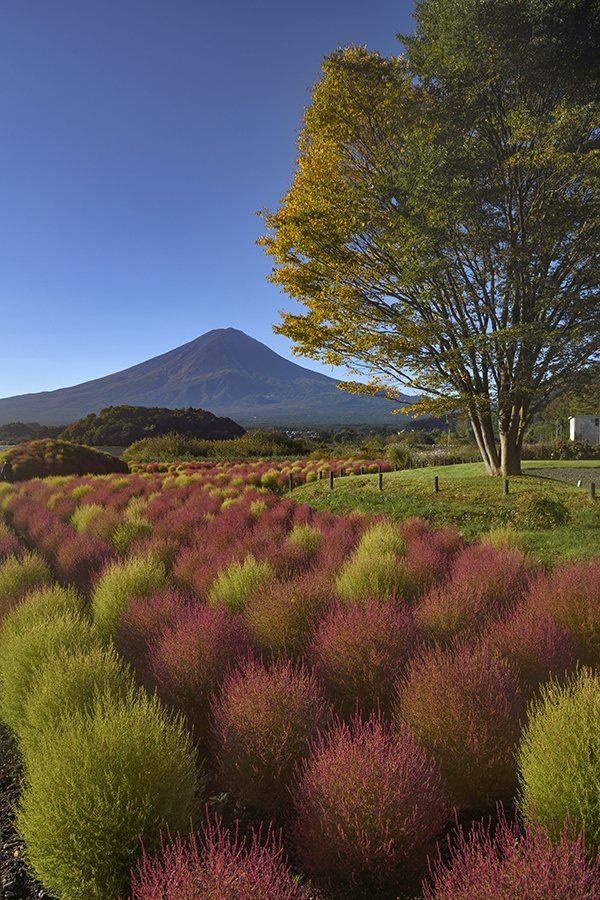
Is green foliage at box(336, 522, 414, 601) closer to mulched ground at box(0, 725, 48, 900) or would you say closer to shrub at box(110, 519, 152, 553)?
mulched ground at box(0, 725, 48, 900)

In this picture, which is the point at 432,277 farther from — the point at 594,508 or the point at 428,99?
the point at 594,508

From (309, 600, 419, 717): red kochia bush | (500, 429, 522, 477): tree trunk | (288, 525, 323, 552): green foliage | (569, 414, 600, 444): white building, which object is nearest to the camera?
(309, 600, 419, 717): red kochia bush

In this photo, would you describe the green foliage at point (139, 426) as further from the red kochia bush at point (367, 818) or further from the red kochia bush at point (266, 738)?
the red kochia bush at point (367, 818)

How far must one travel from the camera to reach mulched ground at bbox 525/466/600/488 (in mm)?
13719

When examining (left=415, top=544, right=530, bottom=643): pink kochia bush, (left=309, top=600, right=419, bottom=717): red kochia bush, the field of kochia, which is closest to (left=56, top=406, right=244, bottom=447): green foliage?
(left=415, top=544, right=530, bottom=643): pink kochia bush

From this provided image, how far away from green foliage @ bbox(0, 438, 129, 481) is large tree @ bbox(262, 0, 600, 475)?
1288 cm

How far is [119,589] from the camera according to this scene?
558 centimetres

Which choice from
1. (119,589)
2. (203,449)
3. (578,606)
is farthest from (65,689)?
(203,449)

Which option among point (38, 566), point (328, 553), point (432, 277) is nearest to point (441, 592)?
point (328, 553)

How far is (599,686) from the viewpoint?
9.66 ft

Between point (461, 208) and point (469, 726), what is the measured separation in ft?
34.4

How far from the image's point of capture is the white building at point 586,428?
43000 mm

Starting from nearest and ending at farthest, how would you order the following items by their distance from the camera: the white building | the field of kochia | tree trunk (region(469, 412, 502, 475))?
1. the field of kochia
2. tree trunk (region(469, 412, 502, 475))
3. the white building

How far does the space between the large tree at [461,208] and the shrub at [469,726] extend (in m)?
9.24
